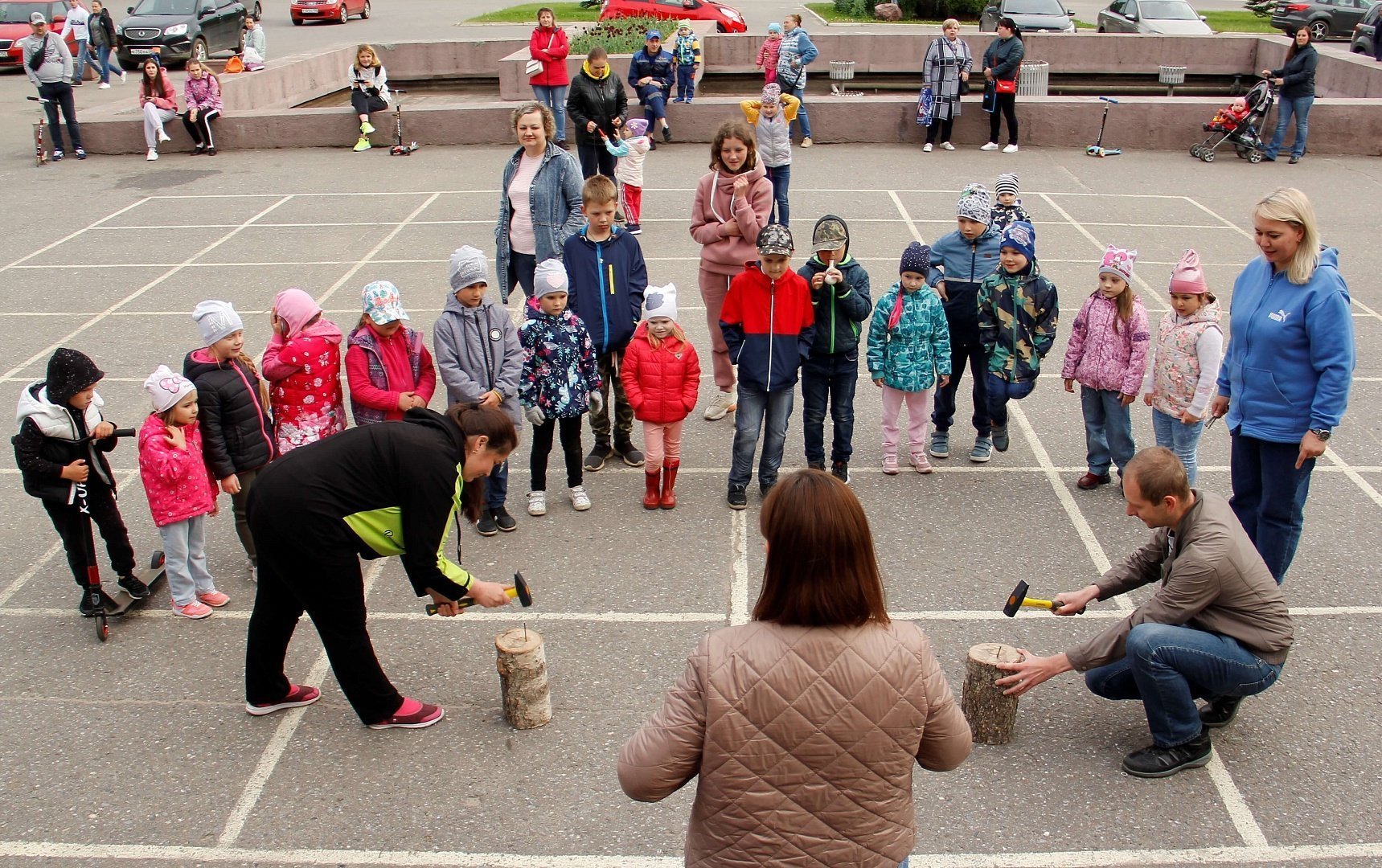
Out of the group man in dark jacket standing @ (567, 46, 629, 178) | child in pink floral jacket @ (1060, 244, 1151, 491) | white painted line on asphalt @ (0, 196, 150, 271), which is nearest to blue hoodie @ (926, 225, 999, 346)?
child in pink floral jacket @ (1060, 244, 1151, 491)

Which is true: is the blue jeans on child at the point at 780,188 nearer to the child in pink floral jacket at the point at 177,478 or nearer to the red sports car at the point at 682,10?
the child in pink floral jacket at the point at 177,478

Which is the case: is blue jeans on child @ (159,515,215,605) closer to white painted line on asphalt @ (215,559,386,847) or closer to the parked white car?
white painted line on asphalt @ (215,559,386,847)

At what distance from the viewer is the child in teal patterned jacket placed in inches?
274

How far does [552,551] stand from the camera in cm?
646

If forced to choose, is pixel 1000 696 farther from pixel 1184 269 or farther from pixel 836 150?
pixel 836 150

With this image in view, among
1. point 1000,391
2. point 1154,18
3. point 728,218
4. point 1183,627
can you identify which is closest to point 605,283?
point 728,218

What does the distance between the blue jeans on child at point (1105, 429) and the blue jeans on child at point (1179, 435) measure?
0.67ft

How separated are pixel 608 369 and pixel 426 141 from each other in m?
11.0

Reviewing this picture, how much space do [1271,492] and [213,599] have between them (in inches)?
209

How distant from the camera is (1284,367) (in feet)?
17.0

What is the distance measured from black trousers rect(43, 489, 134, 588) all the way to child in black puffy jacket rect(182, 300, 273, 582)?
0.54m

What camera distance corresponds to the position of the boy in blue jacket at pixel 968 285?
284 inches

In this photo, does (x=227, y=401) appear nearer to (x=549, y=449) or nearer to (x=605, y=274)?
(x=549, y=449)

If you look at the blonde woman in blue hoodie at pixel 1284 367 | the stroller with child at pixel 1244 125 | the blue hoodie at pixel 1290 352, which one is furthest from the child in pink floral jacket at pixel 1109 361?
the stroller with child at pixel 1244 125
